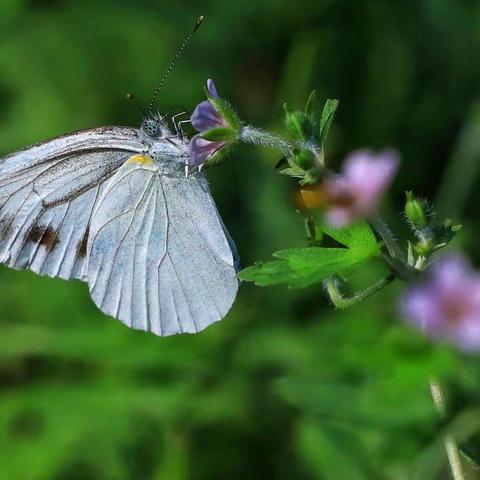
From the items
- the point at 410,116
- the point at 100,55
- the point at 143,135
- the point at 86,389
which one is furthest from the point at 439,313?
the point at 100,55

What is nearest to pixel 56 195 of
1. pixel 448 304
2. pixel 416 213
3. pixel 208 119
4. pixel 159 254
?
pixel 159 254

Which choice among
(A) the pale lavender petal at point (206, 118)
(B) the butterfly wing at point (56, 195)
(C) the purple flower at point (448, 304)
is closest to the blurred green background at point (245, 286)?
(A) the pale lavender petal at point (206, 118)

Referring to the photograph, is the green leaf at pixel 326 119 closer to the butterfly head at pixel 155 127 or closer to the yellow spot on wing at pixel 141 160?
the butterfly head at pixel 155 127

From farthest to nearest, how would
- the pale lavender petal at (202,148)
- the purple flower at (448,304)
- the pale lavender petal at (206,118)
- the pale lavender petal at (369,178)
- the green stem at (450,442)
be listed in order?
the pale lavender petal at (202,148)
the pale lavender petal at (206,118)
the green stem at (450,442)
the pale lavender petal at (369,178)
the purple flower at (448,304)

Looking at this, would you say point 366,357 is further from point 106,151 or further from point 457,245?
point 457,245

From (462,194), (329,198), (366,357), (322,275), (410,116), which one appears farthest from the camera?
(410,116)

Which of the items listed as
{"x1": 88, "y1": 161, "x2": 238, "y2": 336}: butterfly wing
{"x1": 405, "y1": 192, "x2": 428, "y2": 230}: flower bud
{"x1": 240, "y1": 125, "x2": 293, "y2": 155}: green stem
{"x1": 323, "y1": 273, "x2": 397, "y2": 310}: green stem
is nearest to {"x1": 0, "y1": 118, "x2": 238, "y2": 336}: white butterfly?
{"x1": 88, "y1": 161, "x2": 238, "y2": 336}: butterfly wing

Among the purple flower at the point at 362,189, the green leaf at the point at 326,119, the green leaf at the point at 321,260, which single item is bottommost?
the green leaf at the point at 321,260
